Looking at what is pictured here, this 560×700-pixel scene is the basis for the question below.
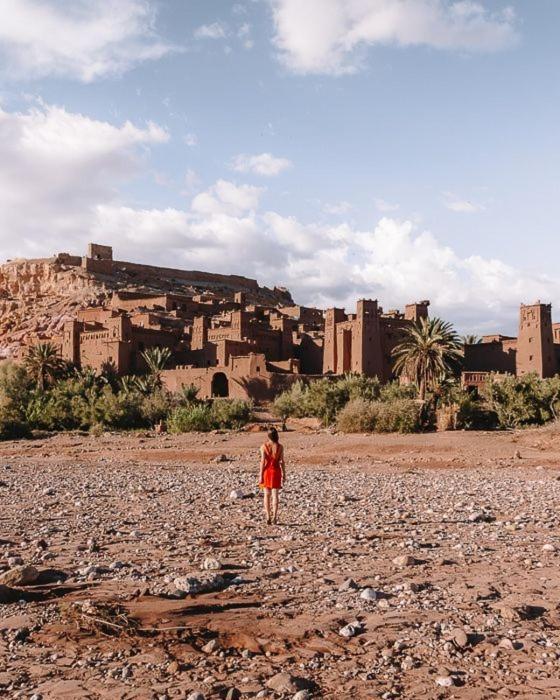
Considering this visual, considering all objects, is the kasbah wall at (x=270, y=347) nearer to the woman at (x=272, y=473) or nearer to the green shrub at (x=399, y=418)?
the green shrub at (x=399, y=418)

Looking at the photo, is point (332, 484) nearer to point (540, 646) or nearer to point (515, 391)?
point (540, 646)

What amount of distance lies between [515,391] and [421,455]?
28.9 ft

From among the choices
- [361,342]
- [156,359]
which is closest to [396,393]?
[361,342]

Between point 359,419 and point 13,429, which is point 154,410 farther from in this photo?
point 359,419

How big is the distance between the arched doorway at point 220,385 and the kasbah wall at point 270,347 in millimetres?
63

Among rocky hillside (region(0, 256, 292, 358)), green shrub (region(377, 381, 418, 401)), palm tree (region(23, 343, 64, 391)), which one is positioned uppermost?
rocky hillside (region(0, 256, 292, 358))

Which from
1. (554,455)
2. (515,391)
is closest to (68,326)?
(515,391)

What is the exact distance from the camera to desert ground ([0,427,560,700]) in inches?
184

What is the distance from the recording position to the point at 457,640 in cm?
513

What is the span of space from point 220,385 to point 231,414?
9983 millimetres

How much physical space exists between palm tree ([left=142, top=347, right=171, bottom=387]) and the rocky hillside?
1831cm

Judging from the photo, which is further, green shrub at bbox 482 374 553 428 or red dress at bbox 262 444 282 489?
green shrub at bbox 482 374 553 428

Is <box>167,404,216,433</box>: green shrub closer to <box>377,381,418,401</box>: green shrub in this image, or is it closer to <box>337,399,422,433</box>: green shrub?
<box>337,399,422,433</box>: green shrub

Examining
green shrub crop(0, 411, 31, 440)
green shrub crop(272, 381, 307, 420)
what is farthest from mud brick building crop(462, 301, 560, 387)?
green shrub crop(0, 411, 31, 440)
